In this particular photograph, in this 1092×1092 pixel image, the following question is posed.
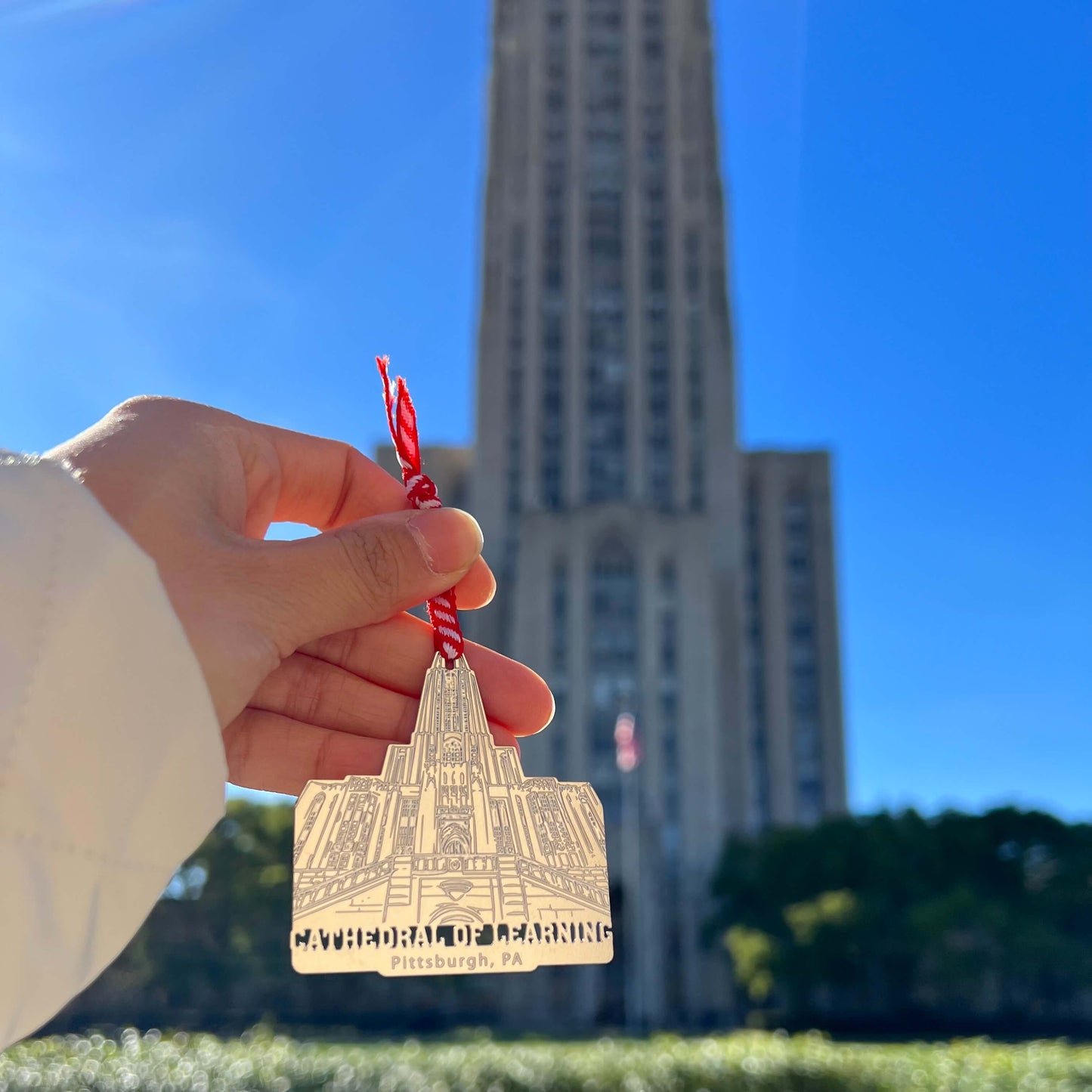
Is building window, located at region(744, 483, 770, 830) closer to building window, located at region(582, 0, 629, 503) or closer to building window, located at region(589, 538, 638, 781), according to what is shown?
building window, located at region(582, 0, 629, 503)

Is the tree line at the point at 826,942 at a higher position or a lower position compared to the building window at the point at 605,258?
lower

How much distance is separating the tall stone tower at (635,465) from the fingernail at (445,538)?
163 feet

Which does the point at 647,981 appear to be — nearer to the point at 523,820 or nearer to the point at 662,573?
the point at 662,573

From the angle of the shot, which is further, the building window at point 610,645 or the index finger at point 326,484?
the building window at point 610,645

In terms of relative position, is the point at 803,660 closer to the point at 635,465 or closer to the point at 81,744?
the point at 635,465

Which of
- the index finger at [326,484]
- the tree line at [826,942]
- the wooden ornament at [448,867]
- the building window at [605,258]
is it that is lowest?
the tree line at [826,942]

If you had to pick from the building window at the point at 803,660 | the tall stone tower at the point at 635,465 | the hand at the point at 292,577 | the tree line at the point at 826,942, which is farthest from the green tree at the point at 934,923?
the hand at the point at 292,577

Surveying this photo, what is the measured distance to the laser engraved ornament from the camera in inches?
106

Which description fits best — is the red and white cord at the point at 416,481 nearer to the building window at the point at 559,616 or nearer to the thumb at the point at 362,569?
the thumb at the point at 362,569

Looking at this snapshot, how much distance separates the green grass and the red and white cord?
27.1 ft

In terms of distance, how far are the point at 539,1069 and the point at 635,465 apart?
56.1 metres

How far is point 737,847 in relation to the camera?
52719 millimetres

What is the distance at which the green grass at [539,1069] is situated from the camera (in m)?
10.3

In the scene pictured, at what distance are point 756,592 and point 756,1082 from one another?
6689 cm
